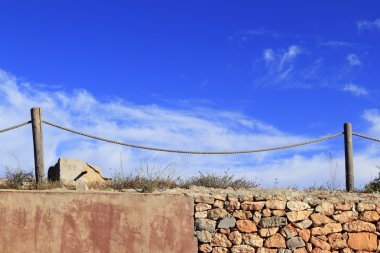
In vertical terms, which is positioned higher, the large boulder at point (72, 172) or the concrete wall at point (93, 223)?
the large boulder at point (72, 172)

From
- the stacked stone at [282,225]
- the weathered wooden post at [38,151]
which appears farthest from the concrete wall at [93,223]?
the weathered wooden post at [38,151]

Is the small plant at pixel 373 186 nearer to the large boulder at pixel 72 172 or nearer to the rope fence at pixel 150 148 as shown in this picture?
the rope fence at pixel 150 148

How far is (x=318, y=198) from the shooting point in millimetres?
9844

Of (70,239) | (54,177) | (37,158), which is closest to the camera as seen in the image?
(70,239)

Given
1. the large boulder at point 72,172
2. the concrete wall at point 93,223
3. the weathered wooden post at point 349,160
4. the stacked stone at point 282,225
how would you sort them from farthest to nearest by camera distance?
the weathered wooden post at point 349,160, the large boulder at point 72,172, the stacked stone at point 282,225, the concrete wall at point 93,223

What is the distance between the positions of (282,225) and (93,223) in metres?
2.93

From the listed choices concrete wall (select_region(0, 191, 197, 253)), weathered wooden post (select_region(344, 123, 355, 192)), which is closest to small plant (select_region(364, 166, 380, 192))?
weathered wooden post (select_region(344, 123, 355, 192))

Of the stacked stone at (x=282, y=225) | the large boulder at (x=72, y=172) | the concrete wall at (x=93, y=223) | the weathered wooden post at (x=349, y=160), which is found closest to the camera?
the concrete wall at (x=93, y=223)

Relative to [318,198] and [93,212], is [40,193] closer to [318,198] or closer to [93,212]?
[93,212]

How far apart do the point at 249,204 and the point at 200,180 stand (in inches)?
51.1

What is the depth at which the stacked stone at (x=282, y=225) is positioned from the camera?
30.5 feet

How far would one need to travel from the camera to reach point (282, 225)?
9.45 metres

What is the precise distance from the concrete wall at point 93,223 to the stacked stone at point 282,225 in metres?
0.39

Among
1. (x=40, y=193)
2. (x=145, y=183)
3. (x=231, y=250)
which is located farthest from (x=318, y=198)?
(x=40, y=193)
